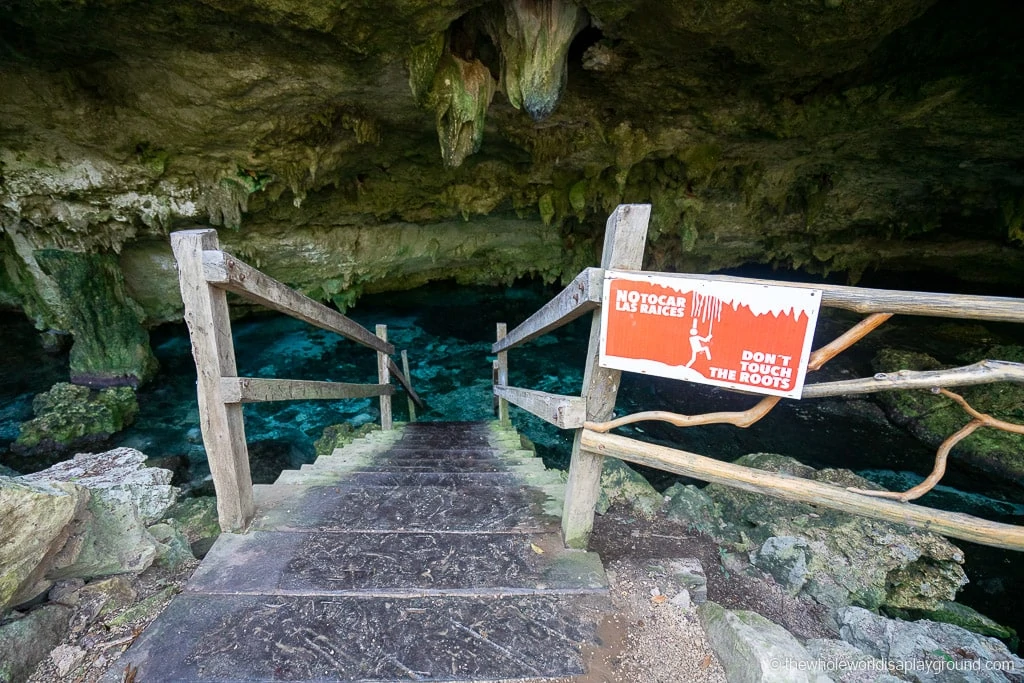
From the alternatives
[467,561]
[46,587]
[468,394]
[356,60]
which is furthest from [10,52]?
[468,394]

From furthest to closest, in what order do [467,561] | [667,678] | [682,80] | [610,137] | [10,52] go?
[610,137]
[682,80]
[10,52]
[467,561]
[667,678]

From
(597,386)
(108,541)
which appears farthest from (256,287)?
(597,386)

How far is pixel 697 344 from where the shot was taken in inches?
61.2

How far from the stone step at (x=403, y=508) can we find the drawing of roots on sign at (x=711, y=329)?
116 centimetres

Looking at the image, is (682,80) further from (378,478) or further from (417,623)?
(417,623)

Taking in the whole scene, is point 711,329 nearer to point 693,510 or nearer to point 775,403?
point 775,403

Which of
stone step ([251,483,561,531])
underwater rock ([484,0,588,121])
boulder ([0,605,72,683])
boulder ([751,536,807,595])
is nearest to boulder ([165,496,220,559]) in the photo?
stone step ([251,483,561,531])

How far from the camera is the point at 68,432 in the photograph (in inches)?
256

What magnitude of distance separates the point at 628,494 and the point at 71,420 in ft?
28.5

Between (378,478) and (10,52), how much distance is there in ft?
17.9

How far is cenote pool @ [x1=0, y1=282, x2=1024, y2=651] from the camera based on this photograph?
20.2 ft

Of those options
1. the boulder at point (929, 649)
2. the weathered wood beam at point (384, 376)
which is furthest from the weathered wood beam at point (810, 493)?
the weathered wood beam at point (384, 376)

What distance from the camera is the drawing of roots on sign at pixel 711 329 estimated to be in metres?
1.45

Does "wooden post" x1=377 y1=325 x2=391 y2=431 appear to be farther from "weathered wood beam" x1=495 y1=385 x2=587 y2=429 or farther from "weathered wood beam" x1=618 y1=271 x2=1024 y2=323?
"weathered wood beam" x1=618 y1=271 x2=1024 y2=323
